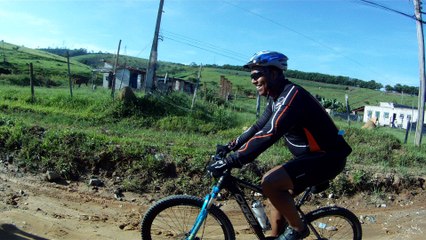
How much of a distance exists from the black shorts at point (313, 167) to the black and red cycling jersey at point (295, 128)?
0.22 ft

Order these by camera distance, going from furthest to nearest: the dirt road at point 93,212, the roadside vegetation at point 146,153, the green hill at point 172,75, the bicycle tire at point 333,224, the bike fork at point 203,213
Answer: the green hill at point 172,75
the roadside vegetation at point 146,153
the dirt road at point 93,212
the bicycle tire at point 333,224
the bike fork at point 203,213

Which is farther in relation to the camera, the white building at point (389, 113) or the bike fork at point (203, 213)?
the white building at point (389, 113)

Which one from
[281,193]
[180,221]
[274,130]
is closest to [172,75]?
[180,221]

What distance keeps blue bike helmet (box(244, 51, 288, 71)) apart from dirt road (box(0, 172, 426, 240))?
8.09 ft

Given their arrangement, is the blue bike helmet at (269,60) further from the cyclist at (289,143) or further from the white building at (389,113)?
the white building at (389,113)

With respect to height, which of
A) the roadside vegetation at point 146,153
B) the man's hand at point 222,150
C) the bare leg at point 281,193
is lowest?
the roadside vegetation at point 146,153

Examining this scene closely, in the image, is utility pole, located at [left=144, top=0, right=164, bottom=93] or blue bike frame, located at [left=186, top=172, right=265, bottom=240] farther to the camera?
utility pole, located at [left=144, top=0, right=164, bottom=93]

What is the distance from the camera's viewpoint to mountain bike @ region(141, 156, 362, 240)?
12.8ft

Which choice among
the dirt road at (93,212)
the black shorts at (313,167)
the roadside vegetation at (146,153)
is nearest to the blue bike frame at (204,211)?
the black shorts at (313,167)

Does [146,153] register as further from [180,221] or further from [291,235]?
[291,235]

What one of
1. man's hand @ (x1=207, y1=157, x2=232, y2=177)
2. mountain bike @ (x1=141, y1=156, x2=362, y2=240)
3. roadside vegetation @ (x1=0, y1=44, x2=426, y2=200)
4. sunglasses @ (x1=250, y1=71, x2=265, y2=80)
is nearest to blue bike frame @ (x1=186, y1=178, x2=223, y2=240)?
mountain bike @ (x1=141, y1=156, x2=362, y2=240)

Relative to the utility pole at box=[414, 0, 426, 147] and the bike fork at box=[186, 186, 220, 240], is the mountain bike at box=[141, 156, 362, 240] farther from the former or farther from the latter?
the utility pole at box=[414, 0, 426, 147]

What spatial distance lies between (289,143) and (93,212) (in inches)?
126

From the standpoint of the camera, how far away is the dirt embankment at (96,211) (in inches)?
202
